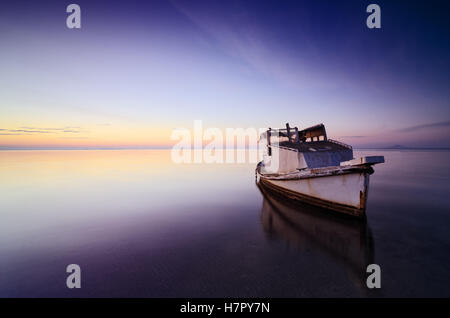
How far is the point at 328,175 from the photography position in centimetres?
1188

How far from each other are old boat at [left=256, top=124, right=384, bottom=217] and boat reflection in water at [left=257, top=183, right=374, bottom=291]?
0.91 meters

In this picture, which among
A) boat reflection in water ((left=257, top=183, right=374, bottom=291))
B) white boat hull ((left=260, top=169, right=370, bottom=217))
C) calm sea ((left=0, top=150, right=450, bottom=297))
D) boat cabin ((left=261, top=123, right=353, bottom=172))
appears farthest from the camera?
boat cabin ((left=261, top=123, right=353, bottom=172))

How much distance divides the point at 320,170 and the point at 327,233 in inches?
156

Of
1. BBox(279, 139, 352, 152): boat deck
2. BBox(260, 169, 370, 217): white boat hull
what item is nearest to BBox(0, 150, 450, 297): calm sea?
BBox(260, 169, 370, 217): white boat hull

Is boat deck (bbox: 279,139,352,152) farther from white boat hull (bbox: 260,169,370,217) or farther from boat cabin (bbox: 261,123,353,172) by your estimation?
white boat hull (bbox: 260,169,370,217)

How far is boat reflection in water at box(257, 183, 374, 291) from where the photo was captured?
25.7ft

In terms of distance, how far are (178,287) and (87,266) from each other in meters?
4.42

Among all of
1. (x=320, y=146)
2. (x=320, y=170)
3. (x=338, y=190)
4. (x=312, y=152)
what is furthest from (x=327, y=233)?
(x=320, y=146)

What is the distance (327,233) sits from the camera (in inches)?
401

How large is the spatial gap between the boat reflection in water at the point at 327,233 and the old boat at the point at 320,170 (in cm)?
91

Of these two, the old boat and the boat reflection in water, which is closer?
the boat reflection in water

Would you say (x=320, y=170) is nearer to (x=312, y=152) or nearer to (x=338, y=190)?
(x=338, y=190)
